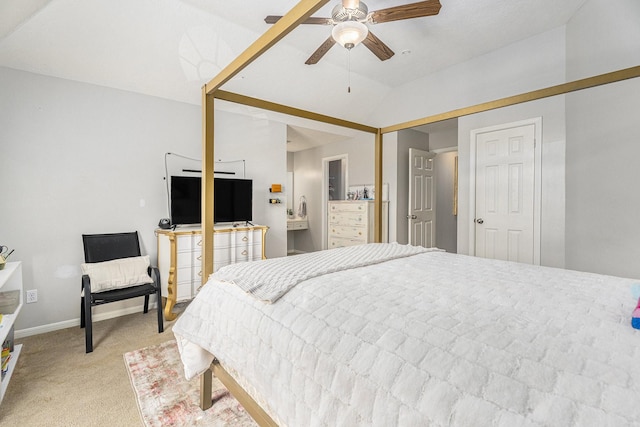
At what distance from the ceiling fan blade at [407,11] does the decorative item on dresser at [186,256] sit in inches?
96.2

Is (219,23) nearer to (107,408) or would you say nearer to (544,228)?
(107,408)

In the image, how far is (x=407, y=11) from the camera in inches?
81.1

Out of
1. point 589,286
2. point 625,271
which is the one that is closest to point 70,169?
point 589,286

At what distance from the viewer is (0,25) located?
2.27m

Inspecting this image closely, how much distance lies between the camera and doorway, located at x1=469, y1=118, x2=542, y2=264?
11.0ft

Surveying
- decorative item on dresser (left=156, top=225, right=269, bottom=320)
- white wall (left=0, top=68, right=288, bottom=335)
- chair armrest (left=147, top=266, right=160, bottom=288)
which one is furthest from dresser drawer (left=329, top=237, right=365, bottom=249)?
chair armrest (left=147, top=266, right=160, bottom=288)

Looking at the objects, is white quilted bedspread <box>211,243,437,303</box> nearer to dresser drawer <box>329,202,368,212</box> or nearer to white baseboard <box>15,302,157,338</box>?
white baseboard <box>15,302,157,338</box>

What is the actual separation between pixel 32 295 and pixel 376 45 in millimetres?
3723

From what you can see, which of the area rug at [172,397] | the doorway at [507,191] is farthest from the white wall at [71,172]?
the doorway at [507,191]

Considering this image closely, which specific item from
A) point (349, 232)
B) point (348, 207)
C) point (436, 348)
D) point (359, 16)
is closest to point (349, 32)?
point (359, 16)

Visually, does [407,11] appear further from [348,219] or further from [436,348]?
[348,219]

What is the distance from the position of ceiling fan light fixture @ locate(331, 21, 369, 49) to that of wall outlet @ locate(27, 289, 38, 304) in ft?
11.1

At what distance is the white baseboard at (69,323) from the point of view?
8.85 ft

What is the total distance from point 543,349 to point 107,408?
7.09 feet
